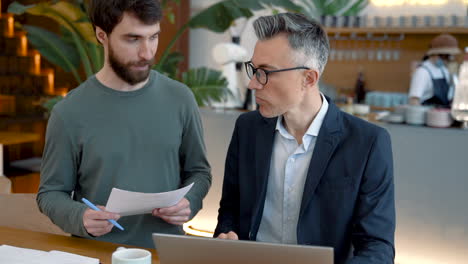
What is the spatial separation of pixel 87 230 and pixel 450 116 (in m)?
2.26

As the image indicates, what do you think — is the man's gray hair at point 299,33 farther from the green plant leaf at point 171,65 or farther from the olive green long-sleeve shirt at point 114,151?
the green plant leaf at point 171,65

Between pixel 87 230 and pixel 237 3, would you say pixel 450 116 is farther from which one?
pixel 87 230

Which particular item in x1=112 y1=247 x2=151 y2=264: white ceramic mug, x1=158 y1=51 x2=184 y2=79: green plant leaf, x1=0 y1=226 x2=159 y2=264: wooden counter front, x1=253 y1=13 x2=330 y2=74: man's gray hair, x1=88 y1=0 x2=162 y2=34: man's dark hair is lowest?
x1=0 y1=226 x2=159 y2=264: wooden counter front

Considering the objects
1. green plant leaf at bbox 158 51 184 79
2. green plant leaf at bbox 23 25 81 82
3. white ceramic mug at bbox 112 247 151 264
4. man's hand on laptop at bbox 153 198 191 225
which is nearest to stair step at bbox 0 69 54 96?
green plant leaf at bbox 23 25 81 82

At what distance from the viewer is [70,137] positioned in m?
1.82

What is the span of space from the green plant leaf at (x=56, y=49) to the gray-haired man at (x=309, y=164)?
3185 millimetres

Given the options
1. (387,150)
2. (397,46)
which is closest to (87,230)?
(387,150)

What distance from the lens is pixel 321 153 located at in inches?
66.6

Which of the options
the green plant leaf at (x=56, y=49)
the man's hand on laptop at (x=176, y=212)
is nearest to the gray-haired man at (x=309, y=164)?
the man's hand on laptop at (x=176, y=212)

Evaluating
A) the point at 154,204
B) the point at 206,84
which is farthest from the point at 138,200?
the point at 206,84

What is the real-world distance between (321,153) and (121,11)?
31.4 inches

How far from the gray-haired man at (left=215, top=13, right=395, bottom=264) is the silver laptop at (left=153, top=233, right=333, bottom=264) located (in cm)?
35

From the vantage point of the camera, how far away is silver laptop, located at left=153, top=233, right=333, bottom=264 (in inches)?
46.0

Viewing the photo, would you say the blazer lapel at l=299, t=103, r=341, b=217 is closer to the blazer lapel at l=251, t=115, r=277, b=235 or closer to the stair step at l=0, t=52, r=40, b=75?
the blazer lapel at l=251, t=115, r=277, b=235
